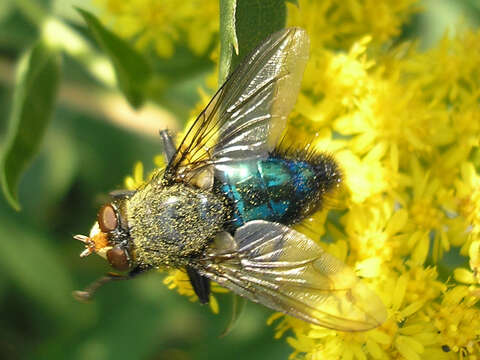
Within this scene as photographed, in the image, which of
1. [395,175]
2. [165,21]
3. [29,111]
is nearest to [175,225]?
[395,175]

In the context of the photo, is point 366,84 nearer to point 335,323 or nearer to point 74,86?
point 335,323

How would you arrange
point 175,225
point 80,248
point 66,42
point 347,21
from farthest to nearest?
point 80,248 < point 66,42 < point 347,21 < point 175,225

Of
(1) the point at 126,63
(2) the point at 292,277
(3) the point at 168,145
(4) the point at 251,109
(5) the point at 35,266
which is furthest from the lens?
(5) the point at 35,266

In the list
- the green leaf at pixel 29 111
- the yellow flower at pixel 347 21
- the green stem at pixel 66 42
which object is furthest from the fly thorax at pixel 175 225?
the green stem at pixel 66 42

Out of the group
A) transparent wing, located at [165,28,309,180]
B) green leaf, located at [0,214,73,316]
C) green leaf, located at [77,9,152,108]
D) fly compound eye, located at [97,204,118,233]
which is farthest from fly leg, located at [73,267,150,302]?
green leaf, located at [0,214,73,316]

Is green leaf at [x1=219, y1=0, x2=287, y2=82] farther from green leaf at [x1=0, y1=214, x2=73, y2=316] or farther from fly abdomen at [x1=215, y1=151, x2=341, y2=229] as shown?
green leaf at [x1=0, y1=214, x2=73, y2=316]

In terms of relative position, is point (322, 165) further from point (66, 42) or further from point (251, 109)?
point (66, 42)

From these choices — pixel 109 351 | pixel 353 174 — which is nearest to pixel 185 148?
pixel 353 174
